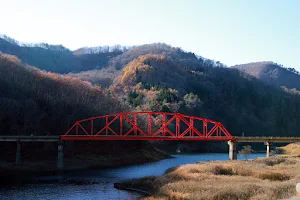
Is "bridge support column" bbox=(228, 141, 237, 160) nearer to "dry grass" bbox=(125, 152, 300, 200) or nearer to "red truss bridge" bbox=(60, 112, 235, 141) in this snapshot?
"red truss bridge" bbox=(60, 112, 235, 141)

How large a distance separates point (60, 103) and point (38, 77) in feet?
75.8

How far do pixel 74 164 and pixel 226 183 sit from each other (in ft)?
137

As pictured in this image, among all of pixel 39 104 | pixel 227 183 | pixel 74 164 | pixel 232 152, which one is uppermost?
pixel 39 104

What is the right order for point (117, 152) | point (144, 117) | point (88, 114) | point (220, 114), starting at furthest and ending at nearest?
point (220, 114) → point (144, 117) → point (88, 114) → point (117, 152)

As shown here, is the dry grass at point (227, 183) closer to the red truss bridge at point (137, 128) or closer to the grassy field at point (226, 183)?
the grassy field at point (226, 183)

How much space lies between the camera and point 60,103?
93.0 meters

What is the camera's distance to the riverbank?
56.6 m

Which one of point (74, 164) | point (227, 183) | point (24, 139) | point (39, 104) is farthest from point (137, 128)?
point (227, 183)

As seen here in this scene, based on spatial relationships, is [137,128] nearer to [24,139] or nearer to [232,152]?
[232,152]

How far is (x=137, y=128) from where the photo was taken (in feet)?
250

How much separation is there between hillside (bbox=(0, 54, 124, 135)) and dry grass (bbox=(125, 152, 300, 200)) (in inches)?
1621

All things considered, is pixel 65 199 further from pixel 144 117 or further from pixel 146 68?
pixel 146 68

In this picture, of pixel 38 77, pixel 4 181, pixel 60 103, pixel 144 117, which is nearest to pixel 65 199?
pixel 4 181

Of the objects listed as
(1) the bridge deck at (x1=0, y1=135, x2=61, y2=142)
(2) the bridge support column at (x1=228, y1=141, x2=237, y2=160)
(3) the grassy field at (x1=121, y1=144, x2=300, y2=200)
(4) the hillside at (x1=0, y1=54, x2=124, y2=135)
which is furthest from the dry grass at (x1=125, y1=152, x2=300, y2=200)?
(4) the hillside at (x1=0, y1=54, x2=124, y2=135)
